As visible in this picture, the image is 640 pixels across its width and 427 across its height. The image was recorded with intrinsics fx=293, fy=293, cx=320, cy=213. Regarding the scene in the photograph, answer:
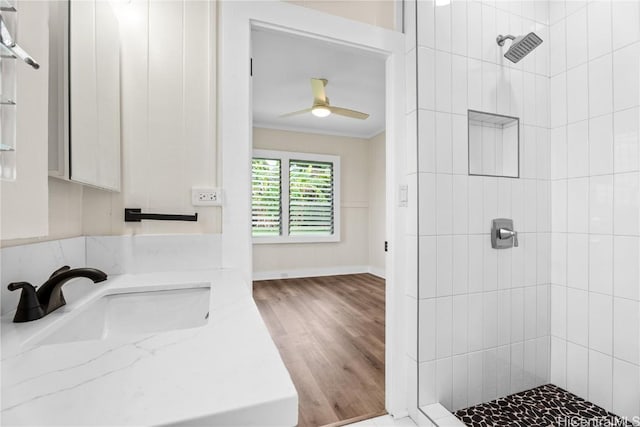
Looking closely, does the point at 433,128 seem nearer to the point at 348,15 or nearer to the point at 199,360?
the point at 348,15

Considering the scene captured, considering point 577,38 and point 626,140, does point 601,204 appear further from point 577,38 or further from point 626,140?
point 577,38

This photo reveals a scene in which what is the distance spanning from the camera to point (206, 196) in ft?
4.42

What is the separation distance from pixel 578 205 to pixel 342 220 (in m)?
3.73

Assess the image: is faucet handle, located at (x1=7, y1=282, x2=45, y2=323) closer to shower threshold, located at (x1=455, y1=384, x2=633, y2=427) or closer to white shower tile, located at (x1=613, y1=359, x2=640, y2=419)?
shower threshold, located at (x1=455, y1=384, x2=633, y2=427)

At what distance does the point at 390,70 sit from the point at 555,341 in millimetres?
1879

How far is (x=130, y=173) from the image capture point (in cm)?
129

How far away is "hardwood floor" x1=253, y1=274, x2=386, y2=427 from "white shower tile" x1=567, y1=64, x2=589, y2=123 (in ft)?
6.44

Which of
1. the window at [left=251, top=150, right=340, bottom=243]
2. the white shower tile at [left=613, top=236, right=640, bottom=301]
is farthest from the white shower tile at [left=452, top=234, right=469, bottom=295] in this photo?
the window at [left=251, top=150, right=340, bottom=243]

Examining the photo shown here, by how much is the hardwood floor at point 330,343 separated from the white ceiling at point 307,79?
1.98 meters

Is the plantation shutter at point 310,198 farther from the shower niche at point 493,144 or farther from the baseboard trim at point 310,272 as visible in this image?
the shower niche at point 493,144

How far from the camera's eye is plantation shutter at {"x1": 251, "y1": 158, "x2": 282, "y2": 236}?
4668mm

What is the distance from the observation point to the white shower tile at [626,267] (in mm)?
1433

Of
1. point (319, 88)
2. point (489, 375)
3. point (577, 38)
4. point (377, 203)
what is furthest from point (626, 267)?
point (377, 203)

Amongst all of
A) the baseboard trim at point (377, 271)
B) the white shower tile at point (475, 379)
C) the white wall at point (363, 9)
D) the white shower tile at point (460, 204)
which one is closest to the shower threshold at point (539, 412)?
the white shower tile at point (475, 379)
